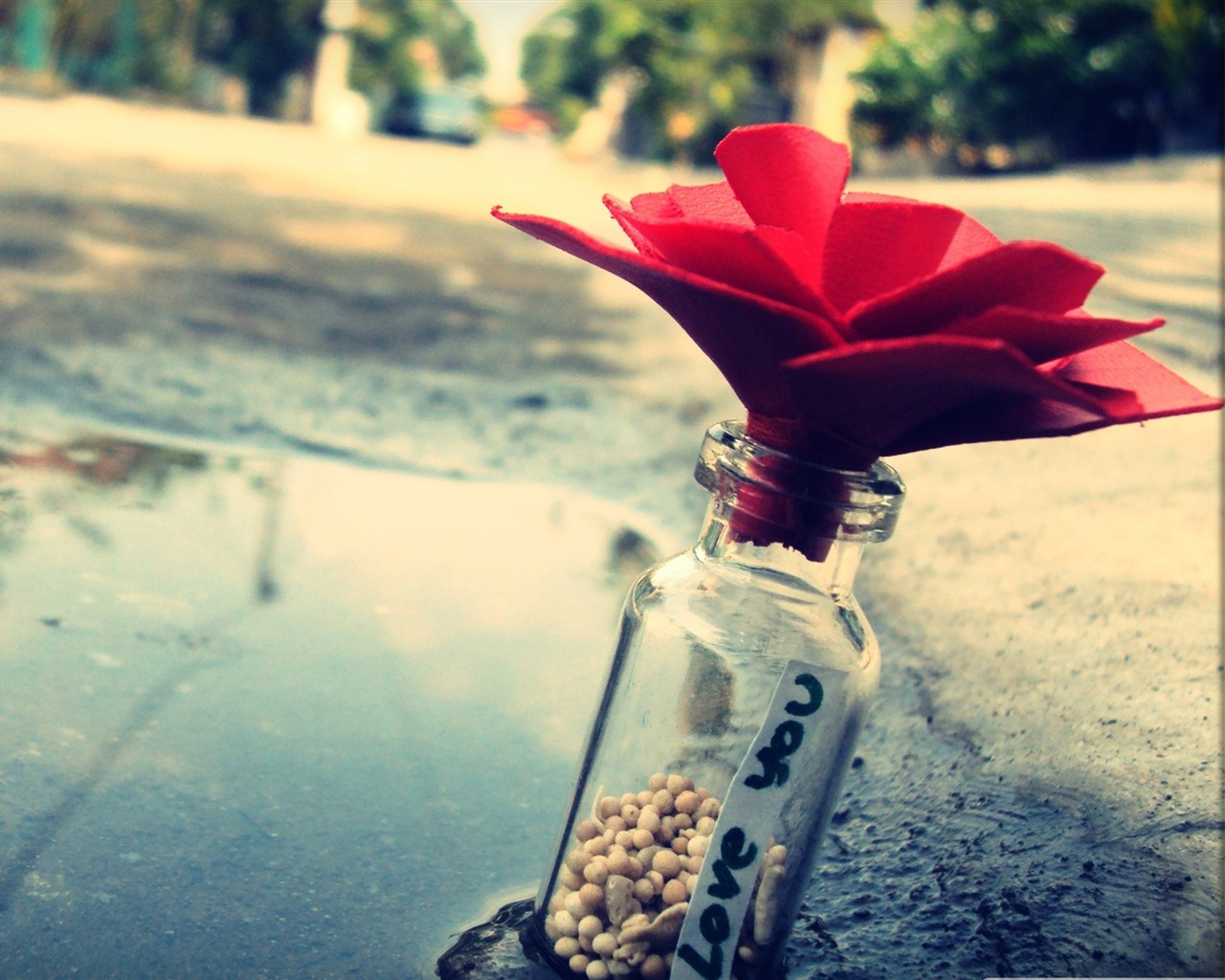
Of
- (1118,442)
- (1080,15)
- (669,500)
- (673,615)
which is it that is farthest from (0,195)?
(1080,15)

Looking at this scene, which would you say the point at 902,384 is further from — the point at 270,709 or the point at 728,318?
the point at 270,709

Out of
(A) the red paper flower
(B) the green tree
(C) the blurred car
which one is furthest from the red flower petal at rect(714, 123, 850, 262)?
(C) the blurred car

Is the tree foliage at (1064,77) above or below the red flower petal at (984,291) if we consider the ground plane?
above

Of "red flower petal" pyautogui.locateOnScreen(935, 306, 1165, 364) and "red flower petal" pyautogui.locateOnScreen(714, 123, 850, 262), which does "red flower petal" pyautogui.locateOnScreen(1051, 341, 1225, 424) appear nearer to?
"red flower petal" pyautogui.locateOnScreen(935, 306, 1165, 364)

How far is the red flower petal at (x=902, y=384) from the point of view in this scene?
0.62m

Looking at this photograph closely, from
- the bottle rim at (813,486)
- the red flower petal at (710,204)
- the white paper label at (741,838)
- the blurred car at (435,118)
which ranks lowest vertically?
the blurred car at (435,118)

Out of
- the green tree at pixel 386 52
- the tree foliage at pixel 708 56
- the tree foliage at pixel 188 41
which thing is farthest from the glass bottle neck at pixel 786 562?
Result: the green tree at pixel 386 52

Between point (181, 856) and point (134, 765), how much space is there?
0.54 ft

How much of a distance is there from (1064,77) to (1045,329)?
974 centimetres

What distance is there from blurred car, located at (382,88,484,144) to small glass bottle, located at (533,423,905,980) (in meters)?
21.1

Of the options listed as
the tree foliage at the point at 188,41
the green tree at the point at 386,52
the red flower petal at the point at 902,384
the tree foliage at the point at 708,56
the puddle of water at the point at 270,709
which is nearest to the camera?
the red flower petal at the point at 902,384

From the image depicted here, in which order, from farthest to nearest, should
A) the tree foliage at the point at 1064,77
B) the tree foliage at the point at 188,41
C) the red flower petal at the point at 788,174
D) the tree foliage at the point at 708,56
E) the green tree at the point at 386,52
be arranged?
the green tree at the point at 386,52 → the tree foliage at the point at 708,56 → the tree foliage at the point at 188,41 → the tree foliage at the point at 1064,77 → the red flower petal at the point at 788,174

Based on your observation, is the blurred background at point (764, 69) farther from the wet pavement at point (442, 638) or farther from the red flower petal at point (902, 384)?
the red flower petal at point (902, 384)

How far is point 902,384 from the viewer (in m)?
0.66
